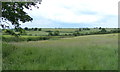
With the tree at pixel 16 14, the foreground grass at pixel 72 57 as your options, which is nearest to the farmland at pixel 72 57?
the foreground grass at pixel 72 57

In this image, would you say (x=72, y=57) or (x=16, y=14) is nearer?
(x=72, y=57)

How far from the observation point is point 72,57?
40.4 feet

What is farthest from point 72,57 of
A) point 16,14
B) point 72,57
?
point 16,14

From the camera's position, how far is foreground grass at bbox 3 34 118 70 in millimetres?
10953

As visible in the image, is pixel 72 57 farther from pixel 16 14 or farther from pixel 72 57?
pixel 16 14

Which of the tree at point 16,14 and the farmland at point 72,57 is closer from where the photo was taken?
the farmland at point 72,57

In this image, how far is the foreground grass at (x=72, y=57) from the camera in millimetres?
10953

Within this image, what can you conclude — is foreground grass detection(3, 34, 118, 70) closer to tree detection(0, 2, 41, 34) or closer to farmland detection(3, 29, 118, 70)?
farmland detection(3, 29, 118, 70)

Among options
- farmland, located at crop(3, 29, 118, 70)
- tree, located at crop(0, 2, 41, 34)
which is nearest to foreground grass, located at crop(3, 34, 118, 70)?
farmland, located at crop(3, 29, 118, 70)

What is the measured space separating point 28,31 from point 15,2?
4.78 m

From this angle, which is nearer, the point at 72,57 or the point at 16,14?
the point at 72,57

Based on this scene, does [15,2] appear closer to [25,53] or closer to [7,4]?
[7,4]

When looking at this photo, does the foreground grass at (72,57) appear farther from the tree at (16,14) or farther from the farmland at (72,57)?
the tree at (16,14)

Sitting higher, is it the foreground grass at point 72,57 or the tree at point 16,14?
the tree at point 16,14
